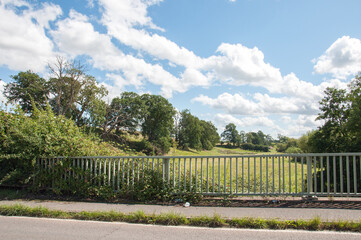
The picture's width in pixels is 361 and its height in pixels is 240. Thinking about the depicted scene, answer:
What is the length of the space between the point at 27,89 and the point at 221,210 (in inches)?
1893

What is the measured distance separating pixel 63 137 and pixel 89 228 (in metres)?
3.79

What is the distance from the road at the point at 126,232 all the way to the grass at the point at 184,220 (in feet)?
0.62

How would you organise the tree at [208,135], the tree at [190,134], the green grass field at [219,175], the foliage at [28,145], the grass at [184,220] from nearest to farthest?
the grass at [184,220] < the green grass field at [219,175] < the foliage at [28,145] < the tree at [190,134] < the tree at [208,135]

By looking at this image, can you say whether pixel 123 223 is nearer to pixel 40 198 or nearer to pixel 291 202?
pixel 40 198

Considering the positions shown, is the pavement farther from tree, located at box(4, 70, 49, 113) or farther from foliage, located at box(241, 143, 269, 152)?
foliage, located at box(241, 143, 269, 152)

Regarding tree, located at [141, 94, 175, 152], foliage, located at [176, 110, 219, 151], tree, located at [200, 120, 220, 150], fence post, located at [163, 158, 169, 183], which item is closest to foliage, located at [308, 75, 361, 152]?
fence post, located at [163, 158, 169, 183]

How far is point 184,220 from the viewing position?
475 cm

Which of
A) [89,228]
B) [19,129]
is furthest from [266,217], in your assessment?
[19,129]

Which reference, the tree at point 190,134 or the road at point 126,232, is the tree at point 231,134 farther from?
the road at point 126,232

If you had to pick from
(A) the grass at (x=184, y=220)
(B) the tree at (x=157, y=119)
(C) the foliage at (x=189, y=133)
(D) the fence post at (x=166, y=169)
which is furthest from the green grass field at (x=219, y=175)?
(C) the foliage at (x=189, y=133)

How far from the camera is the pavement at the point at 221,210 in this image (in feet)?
15.8

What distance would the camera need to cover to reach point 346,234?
405 cm

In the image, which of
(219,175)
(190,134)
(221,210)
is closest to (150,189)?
(219,175)

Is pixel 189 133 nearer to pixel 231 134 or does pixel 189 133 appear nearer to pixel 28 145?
pixel 231 134
